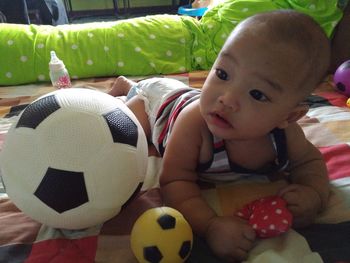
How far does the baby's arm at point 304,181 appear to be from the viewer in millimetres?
650

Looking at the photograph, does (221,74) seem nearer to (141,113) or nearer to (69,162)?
(69,162)

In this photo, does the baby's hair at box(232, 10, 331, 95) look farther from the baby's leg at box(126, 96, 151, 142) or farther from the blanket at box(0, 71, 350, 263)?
the baby's leg at box(126, 96, 151, 142)

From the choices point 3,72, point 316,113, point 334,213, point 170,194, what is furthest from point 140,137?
point 3,72

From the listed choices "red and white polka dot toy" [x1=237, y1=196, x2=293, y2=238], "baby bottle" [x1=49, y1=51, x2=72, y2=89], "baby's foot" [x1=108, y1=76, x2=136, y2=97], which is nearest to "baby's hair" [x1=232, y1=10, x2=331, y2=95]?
"red and white polka dot toy" [x1=237, y1=196, x2=293, y2=238]

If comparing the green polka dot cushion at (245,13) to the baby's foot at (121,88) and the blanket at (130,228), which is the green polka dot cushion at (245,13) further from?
the blanket at (130,228)

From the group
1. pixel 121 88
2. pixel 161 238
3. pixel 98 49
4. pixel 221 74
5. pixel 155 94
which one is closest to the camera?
pixel 161 238

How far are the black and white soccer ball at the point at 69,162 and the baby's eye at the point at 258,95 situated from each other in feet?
0.77

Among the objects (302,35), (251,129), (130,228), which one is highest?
(302,35)

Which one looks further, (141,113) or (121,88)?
(121,88)

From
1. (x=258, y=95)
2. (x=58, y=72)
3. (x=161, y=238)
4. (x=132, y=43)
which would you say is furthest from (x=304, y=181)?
(x=132, y=43)

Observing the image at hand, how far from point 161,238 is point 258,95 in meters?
0.30

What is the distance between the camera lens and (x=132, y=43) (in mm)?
1550

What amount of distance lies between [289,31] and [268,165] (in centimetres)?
33

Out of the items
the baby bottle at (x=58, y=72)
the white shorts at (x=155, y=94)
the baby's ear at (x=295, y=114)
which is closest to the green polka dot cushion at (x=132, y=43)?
the baby bottle at (x=58, y=72)
